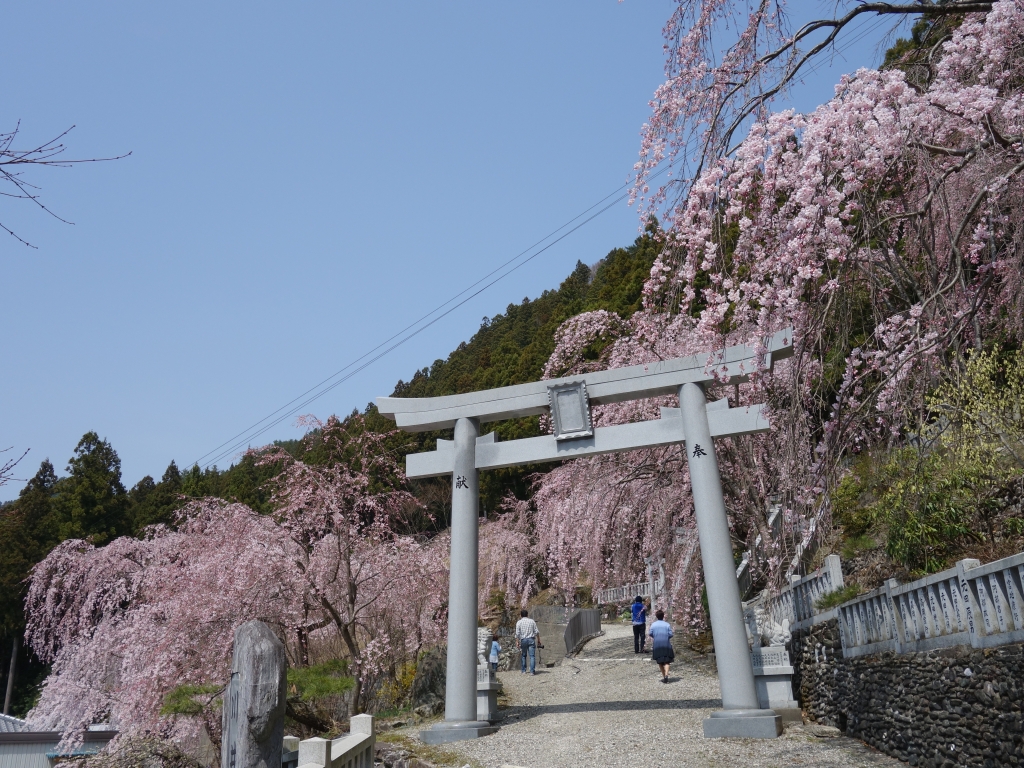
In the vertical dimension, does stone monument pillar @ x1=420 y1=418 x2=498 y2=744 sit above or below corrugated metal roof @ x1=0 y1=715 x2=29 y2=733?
above

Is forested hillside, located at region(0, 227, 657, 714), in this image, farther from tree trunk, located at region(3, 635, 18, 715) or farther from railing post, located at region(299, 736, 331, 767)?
railing post, located at region(299, 736, 331, 767)

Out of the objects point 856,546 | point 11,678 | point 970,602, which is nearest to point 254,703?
point 970,602

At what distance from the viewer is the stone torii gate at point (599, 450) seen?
8.94 m

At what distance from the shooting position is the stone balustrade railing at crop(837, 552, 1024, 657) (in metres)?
5.23

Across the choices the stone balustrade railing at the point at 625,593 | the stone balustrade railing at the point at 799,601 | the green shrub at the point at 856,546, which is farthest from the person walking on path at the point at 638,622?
the stone balustrade railing at the point at 625,593

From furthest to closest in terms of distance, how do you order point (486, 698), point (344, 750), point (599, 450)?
point (486, 698)
point (599, 450)
point (344, 750)

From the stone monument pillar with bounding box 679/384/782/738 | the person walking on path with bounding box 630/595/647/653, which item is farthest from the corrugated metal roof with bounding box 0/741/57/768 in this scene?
the stone monument pillar with bounding box 679/384/782/738

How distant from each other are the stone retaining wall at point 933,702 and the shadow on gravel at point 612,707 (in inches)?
76.6

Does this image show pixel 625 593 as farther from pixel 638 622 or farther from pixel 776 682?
pixel 776 682

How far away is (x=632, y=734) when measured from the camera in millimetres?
8844

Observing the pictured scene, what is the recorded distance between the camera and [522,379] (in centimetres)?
2956

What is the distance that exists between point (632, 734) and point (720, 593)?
2012mm

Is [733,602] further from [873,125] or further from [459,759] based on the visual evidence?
[873,125]

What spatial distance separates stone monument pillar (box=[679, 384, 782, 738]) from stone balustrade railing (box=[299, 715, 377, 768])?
160 inches
